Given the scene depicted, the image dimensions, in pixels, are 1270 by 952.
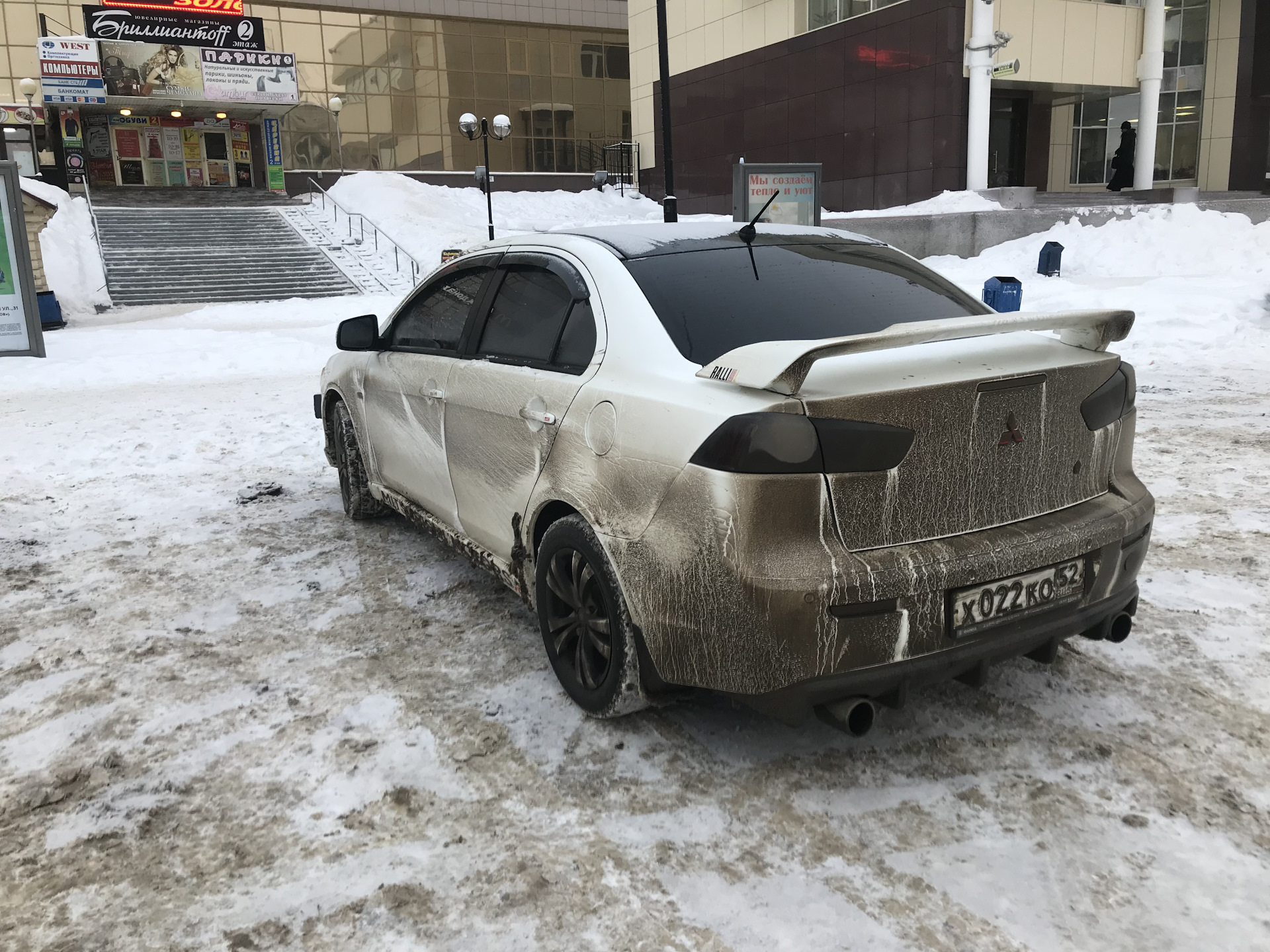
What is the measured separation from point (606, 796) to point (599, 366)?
133 centimetres

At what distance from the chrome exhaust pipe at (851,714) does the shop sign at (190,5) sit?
134 ft

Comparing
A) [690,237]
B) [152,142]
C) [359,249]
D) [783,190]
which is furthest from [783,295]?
[152,142]

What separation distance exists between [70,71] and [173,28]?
12.1 ft

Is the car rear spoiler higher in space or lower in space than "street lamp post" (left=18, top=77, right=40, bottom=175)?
lower

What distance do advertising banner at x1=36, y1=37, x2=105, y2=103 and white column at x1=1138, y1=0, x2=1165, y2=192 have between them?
3238 centimetres

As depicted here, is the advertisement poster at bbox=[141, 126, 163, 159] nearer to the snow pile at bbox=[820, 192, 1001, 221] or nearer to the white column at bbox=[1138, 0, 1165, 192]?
the snow pile at bbox=[820, 192, 1001, 221]

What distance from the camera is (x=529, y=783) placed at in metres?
3.04

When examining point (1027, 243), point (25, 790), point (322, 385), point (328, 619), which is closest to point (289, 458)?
point (322, 385)

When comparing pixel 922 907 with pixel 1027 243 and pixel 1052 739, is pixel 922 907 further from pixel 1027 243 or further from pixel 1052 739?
pixel 1027 243

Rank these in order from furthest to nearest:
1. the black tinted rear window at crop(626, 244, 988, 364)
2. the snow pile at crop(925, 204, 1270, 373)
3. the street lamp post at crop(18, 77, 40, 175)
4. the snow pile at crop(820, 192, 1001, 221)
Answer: the street lamp post at crop(18, 77, 40, 175) < the snow pile at crop(820, 192, 1001, 221) < the snow pile at crop(925, 204, 1270, 373) < the black tinted rear window at crop(626, 244, 988, 364)

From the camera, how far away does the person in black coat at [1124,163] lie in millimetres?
27922

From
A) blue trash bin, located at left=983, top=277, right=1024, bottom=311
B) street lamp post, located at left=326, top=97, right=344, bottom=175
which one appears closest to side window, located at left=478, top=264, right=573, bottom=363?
blue trash bin, located at left=983, top=277, right=1024, bottom=311

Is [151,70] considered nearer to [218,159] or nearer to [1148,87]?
[218,159]

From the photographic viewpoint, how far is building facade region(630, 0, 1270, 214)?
2584cm
